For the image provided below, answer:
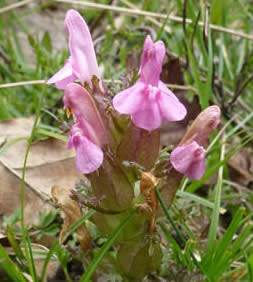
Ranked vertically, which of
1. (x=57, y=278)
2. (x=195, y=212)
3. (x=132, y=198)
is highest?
(x=132, y=198)

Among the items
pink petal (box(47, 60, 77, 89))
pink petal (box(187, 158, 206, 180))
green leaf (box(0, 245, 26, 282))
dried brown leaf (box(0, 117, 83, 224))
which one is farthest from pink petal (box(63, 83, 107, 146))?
dried brown leaf (box(0, 117, 83, 224))

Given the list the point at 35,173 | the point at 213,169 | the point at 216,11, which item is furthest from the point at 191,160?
the point at 216,11

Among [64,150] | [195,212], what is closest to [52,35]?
[64,150]

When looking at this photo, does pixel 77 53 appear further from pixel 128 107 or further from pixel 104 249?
pixel 104 249

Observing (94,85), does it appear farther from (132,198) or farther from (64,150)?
(64,150)

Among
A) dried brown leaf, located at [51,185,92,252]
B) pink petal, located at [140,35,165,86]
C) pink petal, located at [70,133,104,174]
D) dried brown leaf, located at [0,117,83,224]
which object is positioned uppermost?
pink petal, located at [140,35,165,86]

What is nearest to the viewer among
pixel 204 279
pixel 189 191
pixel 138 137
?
pixel 138 137

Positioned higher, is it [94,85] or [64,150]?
[94,85]

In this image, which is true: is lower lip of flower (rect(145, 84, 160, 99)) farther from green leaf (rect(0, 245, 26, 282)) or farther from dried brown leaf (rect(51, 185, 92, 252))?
green leaf (rect(0, 245, 26, 282))
